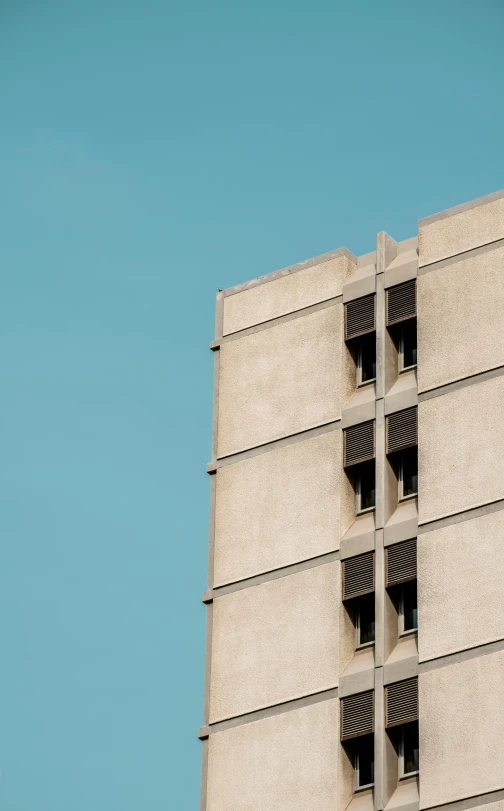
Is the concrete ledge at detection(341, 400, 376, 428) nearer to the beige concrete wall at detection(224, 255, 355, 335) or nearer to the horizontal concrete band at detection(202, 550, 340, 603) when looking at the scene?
the beige concrete wall at detection(224, 255, 355, 335)

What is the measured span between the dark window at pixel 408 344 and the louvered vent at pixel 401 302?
0.82ft

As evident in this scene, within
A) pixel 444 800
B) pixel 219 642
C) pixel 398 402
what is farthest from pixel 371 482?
pixel 444 800

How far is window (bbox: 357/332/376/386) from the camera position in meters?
60.6

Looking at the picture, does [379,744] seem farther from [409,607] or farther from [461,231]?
[461,231]

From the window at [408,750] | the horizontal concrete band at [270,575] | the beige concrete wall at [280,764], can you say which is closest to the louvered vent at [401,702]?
the window at [408,750]

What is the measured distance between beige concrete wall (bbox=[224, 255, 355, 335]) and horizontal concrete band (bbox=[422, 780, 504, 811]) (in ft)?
50.1

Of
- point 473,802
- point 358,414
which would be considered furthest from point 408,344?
point 473,802

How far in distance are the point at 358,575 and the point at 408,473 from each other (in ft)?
10.2

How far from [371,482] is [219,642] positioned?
5799 millimetres

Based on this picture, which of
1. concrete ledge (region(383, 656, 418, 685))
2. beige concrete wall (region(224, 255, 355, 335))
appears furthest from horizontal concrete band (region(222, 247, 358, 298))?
concrete ledge (region(383, 656, 418, 685))

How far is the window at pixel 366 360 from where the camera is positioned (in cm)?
6059

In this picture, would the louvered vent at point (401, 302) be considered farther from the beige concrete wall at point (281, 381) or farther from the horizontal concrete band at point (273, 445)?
the horizontal concrete band at point (273, 445)

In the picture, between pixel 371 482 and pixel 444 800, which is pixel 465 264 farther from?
pixel 444 800

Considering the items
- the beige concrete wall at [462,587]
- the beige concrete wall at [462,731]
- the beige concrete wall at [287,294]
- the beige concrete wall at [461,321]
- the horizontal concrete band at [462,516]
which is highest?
the beige concrete wall at [287,294]
